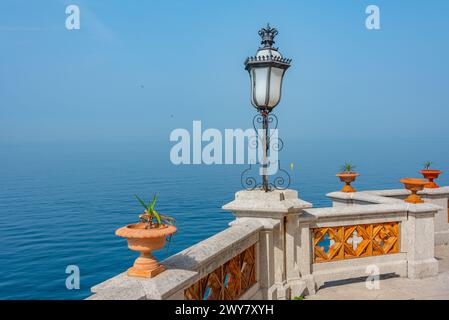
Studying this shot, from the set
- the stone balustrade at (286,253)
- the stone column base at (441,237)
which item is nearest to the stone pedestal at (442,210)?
the stone column base at (441,237)

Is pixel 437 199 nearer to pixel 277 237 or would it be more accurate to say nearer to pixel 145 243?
pixel 277 237

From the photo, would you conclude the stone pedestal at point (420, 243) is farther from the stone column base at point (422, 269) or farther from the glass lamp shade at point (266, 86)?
the glass lamp shade at point (266, 86)

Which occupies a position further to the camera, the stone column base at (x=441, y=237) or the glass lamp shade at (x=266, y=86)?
the stone column base at (x=441, y=237)

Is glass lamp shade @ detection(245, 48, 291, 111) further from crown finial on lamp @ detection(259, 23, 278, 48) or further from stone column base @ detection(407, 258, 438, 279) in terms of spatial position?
stone column base @ detection(407, 258, 438, 279)

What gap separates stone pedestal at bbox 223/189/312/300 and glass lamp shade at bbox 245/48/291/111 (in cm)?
153

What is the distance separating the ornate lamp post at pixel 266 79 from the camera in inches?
255

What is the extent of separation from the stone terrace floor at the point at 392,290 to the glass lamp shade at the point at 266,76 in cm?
334

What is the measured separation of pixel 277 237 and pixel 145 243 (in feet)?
10.3

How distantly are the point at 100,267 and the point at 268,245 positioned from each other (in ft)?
60.5

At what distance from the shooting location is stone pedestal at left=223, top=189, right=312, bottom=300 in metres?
6.09

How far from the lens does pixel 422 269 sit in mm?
7473

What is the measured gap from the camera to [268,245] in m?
6.09

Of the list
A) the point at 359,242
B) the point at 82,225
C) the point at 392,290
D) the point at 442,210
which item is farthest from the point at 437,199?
the point at 82,225
